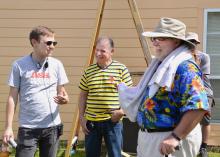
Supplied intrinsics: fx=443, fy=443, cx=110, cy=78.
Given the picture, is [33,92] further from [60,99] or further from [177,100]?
[177,100]

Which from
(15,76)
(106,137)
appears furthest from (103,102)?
(15,76)

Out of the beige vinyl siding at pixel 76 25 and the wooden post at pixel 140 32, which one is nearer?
the wooden post at pixel 140 32

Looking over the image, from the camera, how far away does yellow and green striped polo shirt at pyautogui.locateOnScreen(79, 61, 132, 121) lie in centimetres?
464

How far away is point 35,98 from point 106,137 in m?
0.95

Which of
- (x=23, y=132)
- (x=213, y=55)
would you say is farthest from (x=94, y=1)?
(x=23, y=132)

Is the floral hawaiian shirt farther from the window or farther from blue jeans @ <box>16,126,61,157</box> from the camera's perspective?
the window

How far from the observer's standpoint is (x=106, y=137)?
4676 millimetres

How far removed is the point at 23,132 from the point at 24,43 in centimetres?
371

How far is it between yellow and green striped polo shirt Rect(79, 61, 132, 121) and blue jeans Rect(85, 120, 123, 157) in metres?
0.09

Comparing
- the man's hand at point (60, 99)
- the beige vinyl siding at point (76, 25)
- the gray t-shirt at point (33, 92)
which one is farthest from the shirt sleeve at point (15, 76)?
the beige vinyl siding at point (76, 25)

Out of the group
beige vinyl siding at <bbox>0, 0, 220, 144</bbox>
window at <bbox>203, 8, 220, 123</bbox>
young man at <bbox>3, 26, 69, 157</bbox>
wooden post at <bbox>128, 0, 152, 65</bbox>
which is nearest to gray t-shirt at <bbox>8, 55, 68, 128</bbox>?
young man at <bbox>3, 26, 69, 157</bbox>

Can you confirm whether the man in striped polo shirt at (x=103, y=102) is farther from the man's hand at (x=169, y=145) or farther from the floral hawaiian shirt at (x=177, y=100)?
the man's hand at (x=169, y=145)

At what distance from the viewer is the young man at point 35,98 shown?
163 inches

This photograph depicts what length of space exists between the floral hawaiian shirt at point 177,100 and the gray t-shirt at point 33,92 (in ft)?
4.34
